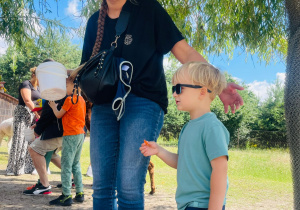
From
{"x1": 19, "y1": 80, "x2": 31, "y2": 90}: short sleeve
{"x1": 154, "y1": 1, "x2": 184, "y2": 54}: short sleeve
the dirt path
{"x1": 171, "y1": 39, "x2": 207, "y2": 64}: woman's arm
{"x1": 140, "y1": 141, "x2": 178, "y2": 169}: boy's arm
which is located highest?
{"x1": 19, "y1": 80, "x2": 31, "y2": 90}: short sleeve

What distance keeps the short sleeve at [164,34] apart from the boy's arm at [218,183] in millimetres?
795

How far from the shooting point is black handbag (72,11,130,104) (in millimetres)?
2004

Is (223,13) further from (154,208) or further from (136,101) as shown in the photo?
(136,101)

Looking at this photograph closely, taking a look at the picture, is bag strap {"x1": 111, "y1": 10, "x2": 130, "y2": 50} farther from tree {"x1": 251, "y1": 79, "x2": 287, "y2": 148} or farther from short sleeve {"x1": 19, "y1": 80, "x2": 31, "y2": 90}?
tree {"x1": 251, "y1": 79, "x2": 287, "y2": 148}

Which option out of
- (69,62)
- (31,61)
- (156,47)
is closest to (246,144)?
(69,62)

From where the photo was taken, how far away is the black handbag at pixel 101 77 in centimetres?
200

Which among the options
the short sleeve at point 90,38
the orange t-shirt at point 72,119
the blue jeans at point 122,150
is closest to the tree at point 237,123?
the orange t-shirt at point 72,119

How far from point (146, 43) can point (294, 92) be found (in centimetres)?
253

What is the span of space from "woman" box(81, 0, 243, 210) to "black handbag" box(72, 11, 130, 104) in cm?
9

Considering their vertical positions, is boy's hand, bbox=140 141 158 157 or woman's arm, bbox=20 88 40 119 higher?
woman's arm, bbox=20 88 40 119

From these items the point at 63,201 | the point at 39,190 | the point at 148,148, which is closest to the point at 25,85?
the point at 39,190

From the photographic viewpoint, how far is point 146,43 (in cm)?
214

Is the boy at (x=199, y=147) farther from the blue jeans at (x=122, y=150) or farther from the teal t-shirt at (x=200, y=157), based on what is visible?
the blue jeans at (x=122, y=150)

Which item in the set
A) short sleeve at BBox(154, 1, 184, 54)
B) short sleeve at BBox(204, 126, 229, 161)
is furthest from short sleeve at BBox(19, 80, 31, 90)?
short sleeve at BBox(204, 126, 229, 161)
